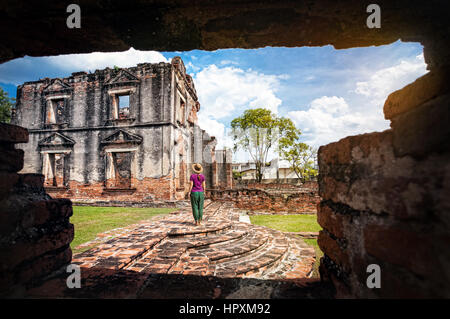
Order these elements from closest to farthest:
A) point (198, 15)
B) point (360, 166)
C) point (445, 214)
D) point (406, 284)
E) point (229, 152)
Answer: point (445, 214) → point (406, 284) → point (360, 166) → point (198, 15) → point (229, 152)

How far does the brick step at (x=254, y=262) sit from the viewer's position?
125 inches

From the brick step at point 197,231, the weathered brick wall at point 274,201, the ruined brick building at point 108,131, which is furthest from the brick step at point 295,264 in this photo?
the ruined brick building at point 108,131

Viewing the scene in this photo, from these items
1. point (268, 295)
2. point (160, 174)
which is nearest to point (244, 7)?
point (268, 295)

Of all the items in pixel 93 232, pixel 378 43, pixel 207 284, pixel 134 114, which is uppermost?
pixel 134 114

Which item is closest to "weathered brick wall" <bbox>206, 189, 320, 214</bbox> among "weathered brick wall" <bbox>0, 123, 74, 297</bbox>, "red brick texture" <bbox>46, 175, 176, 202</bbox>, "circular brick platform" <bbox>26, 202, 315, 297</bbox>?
"red brick texture" <bbox>46, 175, 176, 202</bbox>

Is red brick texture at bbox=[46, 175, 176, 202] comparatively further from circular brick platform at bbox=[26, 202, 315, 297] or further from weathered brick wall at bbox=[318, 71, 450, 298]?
weathered brick wall at bbox=[318, 71, 450, 298]

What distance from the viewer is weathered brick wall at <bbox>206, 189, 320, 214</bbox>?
34.8ft

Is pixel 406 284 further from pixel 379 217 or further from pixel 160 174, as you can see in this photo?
Answer: pixel 160 174

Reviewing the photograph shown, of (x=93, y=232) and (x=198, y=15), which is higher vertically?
(x=198, y=15)

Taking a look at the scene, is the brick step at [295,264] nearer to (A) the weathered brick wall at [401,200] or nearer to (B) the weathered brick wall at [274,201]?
(A) the weathered brick wall at [401,200]

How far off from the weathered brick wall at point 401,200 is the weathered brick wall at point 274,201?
9624 millimetres

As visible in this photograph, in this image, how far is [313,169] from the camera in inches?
1179

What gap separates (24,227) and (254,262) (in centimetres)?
325

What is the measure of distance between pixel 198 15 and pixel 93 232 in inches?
209
